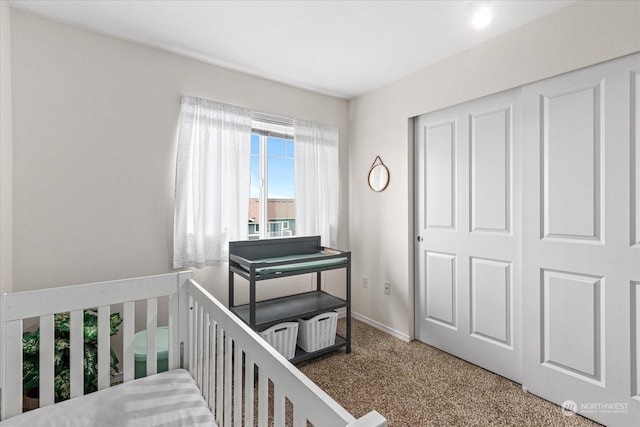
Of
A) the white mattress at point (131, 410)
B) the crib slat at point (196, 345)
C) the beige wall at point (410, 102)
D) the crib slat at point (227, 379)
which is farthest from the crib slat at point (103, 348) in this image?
the beige wall at point (410, 102)

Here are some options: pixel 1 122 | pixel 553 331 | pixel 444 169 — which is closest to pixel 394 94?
pixel 444 169

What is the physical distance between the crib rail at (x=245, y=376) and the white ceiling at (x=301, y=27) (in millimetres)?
1620

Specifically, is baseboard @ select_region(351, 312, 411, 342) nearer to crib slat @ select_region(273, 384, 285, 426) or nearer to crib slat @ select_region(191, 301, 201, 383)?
crib slat @ select_region(191, 301, 201, 383)

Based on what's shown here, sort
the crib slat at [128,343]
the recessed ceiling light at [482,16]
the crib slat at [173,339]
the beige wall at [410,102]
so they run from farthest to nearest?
the recessed ceiling light at [482,16]
the beige wall at [410,102]
the crib slat at [173,339]
the crib slat at [128,343]

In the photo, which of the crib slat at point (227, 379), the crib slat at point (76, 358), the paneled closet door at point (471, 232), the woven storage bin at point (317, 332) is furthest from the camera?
the woven storage bin at point (317, 332)

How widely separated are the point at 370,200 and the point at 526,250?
1.45 meters

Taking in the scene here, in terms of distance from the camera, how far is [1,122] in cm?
167

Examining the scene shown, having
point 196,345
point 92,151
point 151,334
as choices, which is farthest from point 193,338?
point 92,151

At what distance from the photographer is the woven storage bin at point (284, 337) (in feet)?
7.32

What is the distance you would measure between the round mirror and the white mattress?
2.24 metres

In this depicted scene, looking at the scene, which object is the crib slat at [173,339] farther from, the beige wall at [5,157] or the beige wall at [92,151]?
the beige wall at [5,157]

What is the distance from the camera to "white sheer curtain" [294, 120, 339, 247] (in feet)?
9.75

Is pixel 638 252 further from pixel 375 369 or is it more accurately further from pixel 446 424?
pixel 375 369

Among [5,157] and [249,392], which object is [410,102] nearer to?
[249,392]
